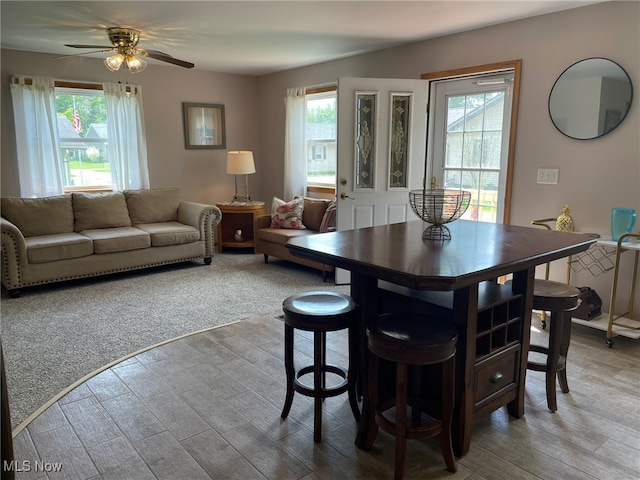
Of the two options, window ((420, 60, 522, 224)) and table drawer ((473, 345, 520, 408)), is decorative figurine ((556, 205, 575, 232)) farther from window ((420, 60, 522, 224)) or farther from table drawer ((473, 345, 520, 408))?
table drawer ((473, 345, 520, 408))

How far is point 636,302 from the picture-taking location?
3.34 meters

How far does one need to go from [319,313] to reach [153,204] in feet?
13.6

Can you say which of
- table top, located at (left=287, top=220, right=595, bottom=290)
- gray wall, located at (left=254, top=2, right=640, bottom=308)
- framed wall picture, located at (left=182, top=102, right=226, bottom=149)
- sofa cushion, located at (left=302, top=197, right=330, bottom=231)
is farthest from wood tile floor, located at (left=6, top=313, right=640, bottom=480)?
framed wall picture, located at (left=182, top=102, right=226, bottom=149)

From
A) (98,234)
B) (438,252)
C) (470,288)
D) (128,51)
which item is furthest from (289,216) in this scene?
(470,288)

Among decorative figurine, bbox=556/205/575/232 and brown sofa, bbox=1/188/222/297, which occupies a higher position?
decorative figurine, bbox=556/205/575/232

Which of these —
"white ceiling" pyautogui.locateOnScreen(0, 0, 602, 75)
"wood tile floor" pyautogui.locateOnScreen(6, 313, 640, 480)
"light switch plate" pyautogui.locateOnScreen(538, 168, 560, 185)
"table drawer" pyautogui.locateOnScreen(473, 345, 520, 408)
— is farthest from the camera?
"light switch plate" pyautogui.locateOnScreen(538, 168, 560, 185)

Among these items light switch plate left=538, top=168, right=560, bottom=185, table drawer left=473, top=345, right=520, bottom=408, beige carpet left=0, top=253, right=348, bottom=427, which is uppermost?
light switch plate left=538, top=168, right=560, bottom=185

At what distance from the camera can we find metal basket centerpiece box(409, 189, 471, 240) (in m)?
2.20

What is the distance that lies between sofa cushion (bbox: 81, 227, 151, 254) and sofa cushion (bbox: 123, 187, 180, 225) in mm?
421

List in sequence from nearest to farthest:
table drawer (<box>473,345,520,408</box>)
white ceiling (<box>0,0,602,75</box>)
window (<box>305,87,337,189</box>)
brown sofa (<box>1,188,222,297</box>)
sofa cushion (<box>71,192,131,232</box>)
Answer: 1. table drawer (<box>473,345,520,408</box>)
2. white ceiling (<box>0,0,602,75</box>)
3. brown sofa (<box>1,188,222,297</box>)
4. sofa cushion (<box>71,192,131,232</box>)
5. window (<box>305,87,337,189</box>)

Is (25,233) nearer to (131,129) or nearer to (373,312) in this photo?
(131,129)

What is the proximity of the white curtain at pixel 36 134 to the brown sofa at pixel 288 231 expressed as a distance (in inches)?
94.6

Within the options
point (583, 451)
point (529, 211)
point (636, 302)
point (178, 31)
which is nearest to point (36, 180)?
point (178, 31)

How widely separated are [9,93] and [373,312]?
5.00 m
